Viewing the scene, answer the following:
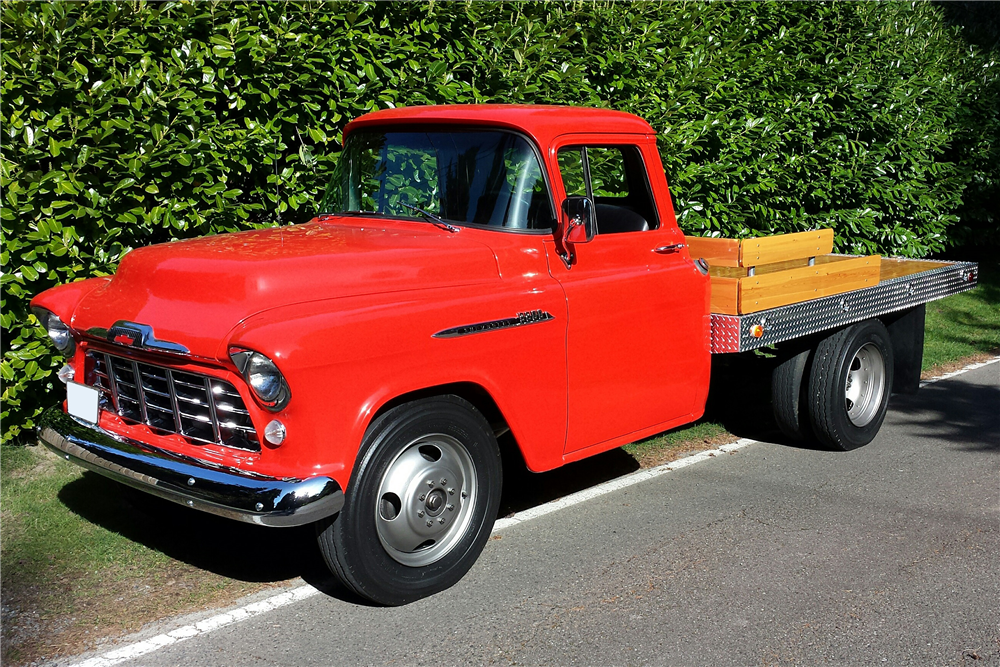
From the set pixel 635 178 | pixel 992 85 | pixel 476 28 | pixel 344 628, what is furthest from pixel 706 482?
pixel 992 85

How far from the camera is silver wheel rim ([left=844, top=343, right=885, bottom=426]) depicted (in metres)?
6.67

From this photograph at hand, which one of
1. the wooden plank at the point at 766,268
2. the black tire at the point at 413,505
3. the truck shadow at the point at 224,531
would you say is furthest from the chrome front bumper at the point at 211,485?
the wooden plank at the point at 766,268

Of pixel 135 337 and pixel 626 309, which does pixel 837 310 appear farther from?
pixel 135 337

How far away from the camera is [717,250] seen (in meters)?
6.38

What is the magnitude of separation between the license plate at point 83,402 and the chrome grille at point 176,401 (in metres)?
0.06

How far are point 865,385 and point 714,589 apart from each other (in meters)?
3.09

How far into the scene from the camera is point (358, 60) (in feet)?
20.8

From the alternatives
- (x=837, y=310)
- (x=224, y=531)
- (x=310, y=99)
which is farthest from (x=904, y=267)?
(x=224, y=531)

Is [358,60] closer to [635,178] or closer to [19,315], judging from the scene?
[635,178]

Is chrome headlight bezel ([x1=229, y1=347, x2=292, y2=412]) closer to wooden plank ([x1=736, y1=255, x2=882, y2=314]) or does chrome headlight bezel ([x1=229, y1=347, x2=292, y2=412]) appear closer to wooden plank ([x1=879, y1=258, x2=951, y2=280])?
wooden plank ([x1=736, y1=255, x2=882, y2=314])

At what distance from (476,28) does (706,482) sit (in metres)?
3.74

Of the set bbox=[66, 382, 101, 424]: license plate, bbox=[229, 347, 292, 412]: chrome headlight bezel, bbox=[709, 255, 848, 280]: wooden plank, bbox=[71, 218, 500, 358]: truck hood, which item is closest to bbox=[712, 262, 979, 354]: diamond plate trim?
bbox=[709, 255, 848, 280]: wooden plank

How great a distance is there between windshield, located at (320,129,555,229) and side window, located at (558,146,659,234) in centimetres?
35

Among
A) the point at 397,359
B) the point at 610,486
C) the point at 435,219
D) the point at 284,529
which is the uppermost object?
the point at 435,219
